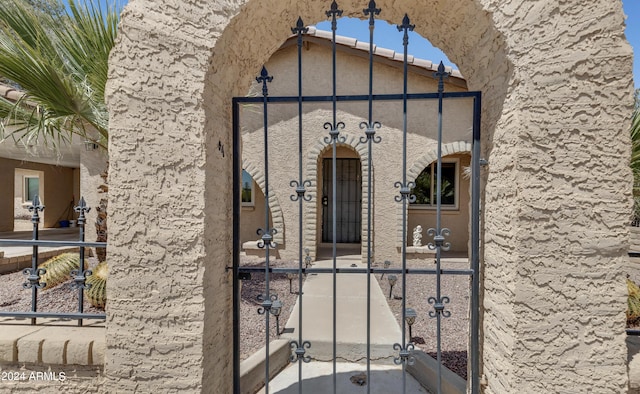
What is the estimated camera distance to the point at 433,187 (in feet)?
30.9

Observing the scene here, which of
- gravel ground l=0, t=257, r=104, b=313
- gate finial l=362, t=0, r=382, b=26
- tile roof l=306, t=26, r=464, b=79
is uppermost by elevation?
tile roof l=306, t=26, r=464, b=79

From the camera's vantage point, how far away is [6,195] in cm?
957

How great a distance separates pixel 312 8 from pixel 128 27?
1029mm

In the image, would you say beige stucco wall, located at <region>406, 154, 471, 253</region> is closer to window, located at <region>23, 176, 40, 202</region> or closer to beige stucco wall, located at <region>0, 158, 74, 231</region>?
beige stucco wall, located at <region>0, 158, 74, 231</region>

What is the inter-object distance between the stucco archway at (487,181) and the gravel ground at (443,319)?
0.55 m

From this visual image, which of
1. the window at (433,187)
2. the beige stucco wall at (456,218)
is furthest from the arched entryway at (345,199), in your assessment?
the window at (433,187)

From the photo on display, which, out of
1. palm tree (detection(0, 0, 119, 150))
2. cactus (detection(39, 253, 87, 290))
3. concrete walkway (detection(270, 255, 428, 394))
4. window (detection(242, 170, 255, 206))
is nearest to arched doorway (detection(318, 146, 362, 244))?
window (detection(242, 170, 255, 206))

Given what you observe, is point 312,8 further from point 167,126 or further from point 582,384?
point 582,384

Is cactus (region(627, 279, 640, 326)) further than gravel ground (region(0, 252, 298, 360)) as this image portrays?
No

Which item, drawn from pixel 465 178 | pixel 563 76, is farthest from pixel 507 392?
pixel 465 178

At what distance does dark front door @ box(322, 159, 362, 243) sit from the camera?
9.55 metres

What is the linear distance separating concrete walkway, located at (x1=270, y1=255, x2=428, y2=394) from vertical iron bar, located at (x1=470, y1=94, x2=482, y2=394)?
113 cm

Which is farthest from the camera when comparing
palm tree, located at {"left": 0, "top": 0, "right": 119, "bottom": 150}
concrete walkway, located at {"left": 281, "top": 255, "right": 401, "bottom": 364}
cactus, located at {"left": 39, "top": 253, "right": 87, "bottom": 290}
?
cactus, located at {"left": 39, "top": 253, "right": 87, "bottom": 290}

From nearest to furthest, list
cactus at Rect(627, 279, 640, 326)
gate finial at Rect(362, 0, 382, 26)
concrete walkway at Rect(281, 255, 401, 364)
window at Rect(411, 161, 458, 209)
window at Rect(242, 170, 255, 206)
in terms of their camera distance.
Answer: gate finial at Rect(362, 0, 382, 26), concrete walkway at Rect(281, 255, 401, 364), cactus at Rect(627, 279, 640, 326), window at Rect(242, 170, 255, 206), window at Rect(411, 161, 458, 209)
